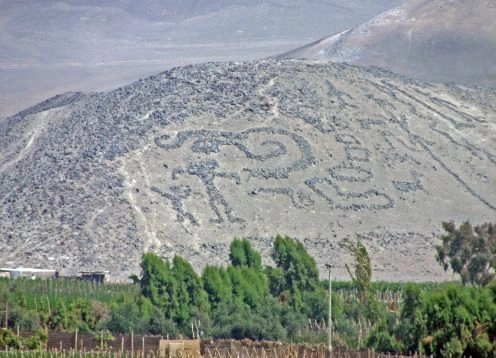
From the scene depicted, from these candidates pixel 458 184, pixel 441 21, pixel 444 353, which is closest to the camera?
pixel 444 353

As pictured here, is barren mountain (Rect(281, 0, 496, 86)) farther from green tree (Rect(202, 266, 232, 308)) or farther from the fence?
the fence

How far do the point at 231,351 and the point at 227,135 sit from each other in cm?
4413

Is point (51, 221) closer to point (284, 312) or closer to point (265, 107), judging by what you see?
point (265, 107)

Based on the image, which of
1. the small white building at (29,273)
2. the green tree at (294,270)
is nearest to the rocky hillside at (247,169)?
the small white building at (29,273)

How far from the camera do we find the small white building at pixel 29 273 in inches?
2466

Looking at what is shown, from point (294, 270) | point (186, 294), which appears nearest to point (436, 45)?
point (294, 270)

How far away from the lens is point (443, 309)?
118 feet

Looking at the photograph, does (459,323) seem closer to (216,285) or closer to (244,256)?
(216,285)

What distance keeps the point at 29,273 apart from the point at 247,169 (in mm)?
16457

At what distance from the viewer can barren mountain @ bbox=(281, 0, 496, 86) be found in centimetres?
A: 10100

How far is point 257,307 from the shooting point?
162 ft

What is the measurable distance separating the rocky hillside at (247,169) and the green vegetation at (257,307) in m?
12.3

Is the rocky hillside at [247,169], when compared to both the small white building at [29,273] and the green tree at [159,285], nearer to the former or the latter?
the small white building at [29,273]

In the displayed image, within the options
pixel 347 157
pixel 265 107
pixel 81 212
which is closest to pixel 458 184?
pixel 347 157
